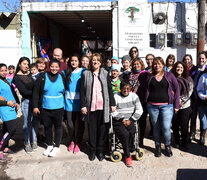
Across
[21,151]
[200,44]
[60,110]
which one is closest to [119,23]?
[200,44]

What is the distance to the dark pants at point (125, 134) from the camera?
3.23 m

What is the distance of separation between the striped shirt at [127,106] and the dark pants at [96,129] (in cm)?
27

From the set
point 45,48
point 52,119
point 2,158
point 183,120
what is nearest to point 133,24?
point 45,48

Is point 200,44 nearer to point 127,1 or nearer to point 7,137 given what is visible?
point 127,1

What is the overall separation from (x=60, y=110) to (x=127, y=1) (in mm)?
6149

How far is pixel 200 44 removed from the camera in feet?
22.9

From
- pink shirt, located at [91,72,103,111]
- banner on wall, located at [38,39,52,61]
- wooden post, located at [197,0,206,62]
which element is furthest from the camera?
banner on wall, located at [38,39,52,61]

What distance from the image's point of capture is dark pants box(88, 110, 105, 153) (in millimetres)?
3370

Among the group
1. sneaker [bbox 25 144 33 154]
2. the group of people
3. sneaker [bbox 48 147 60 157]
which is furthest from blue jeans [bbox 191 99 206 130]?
sneaker [bbox 25 144 33 154]

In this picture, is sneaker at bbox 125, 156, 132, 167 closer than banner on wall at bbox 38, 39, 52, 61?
Yes

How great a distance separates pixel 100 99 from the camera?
10.9 feet

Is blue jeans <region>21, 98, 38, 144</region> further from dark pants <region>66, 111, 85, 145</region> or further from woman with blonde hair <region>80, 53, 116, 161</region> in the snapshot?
woman with blonde hair <region>80, 53, 116, 161</region>

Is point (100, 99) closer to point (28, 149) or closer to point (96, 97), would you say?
point (96, 97)

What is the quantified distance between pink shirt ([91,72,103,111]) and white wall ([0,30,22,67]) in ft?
20.2
